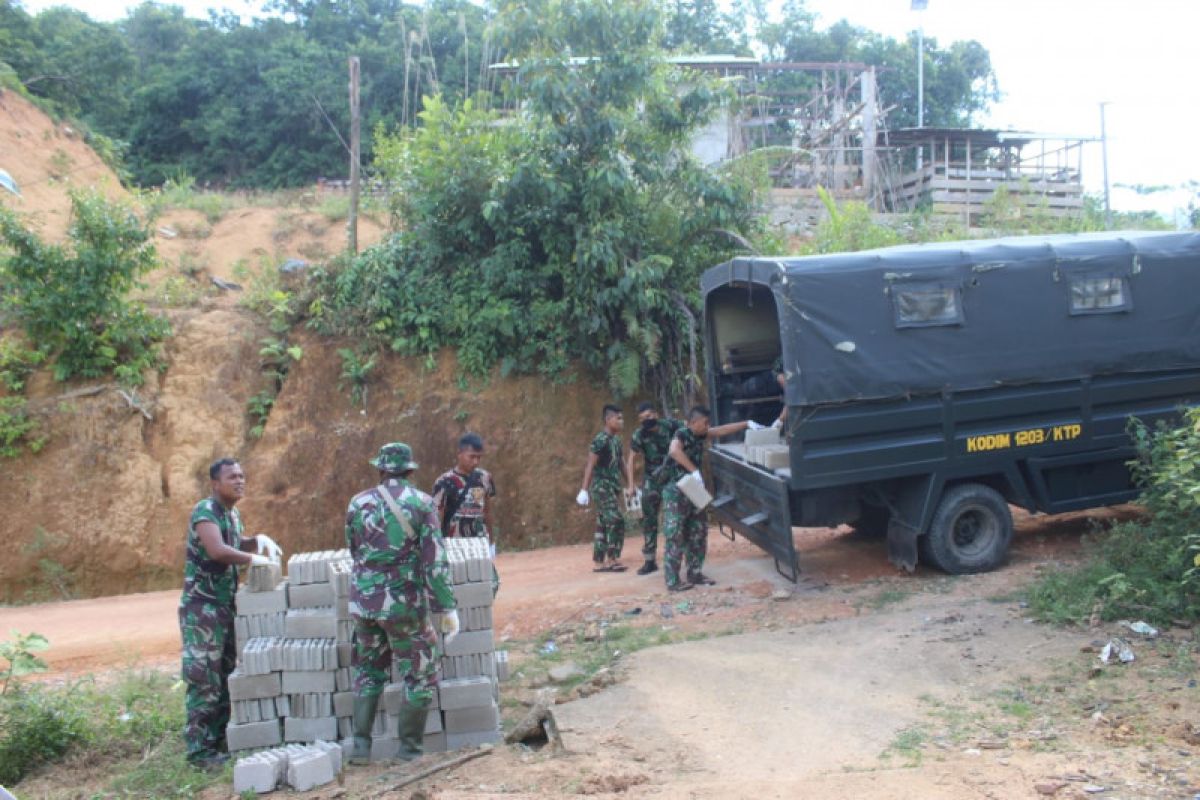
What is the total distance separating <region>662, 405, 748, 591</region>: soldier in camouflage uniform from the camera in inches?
318

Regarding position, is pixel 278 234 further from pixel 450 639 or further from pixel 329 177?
pixel 450 639

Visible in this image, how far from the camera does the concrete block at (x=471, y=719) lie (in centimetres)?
520

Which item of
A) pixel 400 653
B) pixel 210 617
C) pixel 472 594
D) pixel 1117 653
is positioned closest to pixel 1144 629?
pixel 1117 653

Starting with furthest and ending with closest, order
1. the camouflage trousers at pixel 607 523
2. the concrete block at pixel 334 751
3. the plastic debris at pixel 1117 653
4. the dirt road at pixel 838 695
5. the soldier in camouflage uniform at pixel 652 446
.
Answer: the camouflage trousers at pixel 607 523
the soldier in camouflage uniform at pixel 652 446
the plastic debris at pixel 1117 653
the concrete block at pixel 334 751
the dirt road at pixel 838 695

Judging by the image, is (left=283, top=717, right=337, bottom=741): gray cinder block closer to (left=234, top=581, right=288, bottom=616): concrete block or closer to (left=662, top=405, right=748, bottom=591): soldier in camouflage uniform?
(left=234, top=581, right=288, bottom=616): concrete block

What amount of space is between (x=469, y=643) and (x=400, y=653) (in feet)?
1.50

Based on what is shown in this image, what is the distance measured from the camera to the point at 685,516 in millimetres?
8125

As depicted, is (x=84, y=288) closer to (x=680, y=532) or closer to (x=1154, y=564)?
(x=680, y=532)

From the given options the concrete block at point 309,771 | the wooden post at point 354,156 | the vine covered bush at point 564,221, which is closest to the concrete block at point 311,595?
the concrete block at point 309,771

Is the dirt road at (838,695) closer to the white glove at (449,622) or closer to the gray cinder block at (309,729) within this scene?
the gray cinder block at (309,729)

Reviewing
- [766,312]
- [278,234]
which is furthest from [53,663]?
[278,234]

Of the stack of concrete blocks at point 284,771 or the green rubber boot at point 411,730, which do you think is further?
the green rubber boot at point 411,730

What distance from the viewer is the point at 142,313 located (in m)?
11.5

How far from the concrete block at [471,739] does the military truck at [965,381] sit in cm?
298
